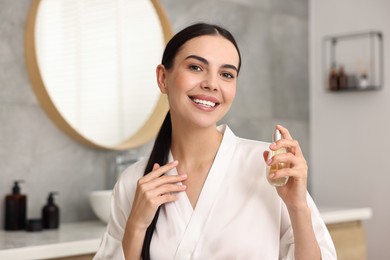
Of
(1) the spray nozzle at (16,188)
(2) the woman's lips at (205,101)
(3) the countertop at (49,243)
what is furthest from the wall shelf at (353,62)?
(2) the woman's lips at (205,101)

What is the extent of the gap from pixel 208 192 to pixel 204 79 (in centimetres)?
32

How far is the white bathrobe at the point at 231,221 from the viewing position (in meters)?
1.69

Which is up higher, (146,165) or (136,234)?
(146,165)

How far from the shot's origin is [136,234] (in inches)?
67.2

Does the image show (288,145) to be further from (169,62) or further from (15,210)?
(15,210)

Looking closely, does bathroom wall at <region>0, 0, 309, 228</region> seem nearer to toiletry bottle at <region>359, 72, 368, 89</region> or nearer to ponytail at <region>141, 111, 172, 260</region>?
toiletry bottle at <region>359, 72, 368, 89</region>

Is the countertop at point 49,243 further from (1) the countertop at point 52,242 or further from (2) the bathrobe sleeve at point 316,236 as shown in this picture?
(2) the bathrobe sleeve at point 316,236

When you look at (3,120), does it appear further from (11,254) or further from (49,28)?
(11,254)

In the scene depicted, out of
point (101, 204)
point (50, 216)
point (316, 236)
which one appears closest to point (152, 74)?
point (101, 204)

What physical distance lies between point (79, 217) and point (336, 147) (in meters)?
1.86

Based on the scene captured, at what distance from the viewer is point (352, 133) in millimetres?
4047

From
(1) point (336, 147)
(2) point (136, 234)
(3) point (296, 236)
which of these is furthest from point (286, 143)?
(1) point (336, 147)

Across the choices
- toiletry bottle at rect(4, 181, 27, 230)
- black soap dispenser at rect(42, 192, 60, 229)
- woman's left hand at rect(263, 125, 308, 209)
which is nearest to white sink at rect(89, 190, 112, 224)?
black soap dispenser at rect(42, 192, 60, 229)

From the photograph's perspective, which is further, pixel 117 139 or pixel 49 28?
pixel 117 139
